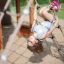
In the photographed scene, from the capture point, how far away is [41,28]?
8.35ft

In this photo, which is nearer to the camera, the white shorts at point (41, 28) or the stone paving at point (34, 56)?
the white shorts at point (41, 28)

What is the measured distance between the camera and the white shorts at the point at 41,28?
2.47 m

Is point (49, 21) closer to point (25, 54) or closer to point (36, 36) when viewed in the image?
point (36, 36)

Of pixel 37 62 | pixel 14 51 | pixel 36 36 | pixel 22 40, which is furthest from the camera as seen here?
pixel 22 40

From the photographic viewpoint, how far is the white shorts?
2.47 m

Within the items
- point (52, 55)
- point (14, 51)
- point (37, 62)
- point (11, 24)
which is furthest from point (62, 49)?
point (11, 24)

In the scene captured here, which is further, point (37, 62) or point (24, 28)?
point (24, 28)

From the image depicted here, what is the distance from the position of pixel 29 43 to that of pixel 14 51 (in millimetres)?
991

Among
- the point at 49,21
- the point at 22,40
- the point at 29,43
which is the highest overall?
the point at 49,21

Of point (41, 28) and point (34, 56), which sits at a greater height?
point (41, 28)

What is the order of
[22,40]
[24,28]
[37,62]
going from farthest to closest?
1. [24,28]
2. [22,40]
3. [37,62]

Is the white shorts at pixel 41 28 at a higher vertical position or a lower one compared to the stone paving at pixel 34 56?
higher

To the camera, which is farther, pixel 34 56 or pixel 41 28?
pixel 34 56

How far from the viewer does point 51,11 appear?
2.50m
